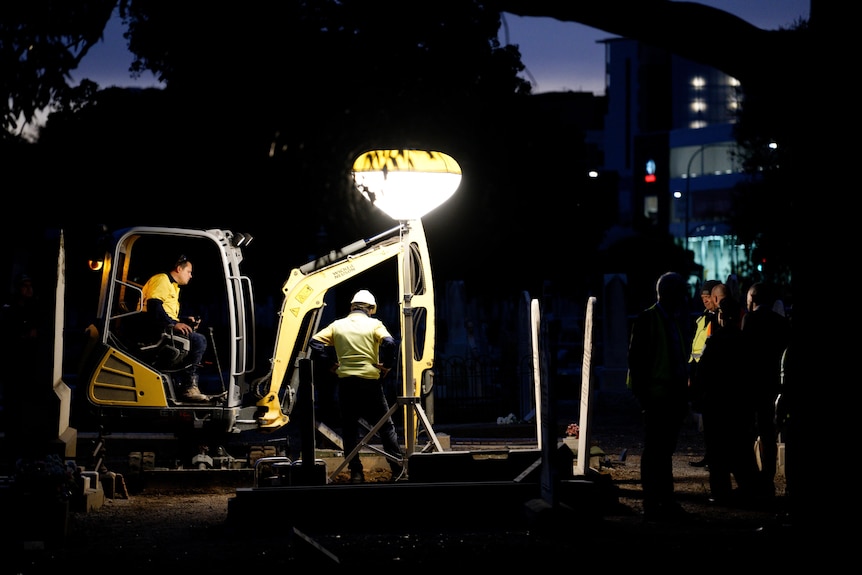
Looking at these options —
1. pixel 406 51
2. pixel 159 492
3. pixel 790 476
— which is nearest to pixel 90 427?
pixel 159 492

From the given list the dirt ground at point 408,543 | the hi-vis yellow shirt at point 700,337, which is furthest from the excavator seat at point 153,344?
the hi-vis yellow shirt at point 700,337

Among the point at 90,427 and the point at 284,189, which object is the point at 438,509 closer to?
the point at 284,189

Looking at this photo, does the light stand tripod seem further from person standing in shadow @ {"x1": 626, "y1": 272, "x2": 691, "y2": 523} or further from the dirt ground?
person standing in shadow @ {"x1": 626, "y1": 272, "x2": 691, "y2": 523}

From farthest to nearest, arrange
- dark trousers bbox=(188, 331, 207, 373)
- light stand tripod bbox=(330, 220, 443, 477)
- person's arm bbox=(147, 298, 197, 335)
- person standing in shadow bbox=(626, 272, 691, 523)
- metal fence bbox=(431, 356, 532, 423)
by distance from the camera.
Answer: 1. metal fence bbox=(431, 356, 532, 423)
2. dark trousers bbox=(188, 331, 207, 373)
3. person's arm bbox=(147, 298, 197, 335)
4. light stand tripod bbox=(330, 220, 443, 477)
5. person standing in shadow bbox=(626, 272, 691, 523)

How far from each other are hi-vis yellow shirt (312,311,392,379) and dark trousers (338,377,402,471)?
10 cm

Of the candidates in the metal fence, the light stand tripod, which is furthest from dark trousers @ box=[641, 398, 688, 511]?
the metal fence

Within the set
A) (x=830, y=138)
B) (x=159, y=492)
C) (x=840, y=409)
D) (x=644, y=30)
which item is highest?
(x=644, y=30)

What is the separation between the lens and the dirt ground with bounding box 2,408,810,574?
340 inches

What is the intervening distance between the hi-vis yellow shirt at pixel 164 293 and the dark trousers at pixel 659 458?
587 cm

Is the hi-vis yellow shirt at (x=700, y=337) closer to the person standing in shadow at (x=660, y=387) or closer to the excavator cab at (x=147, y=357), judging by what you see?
the person standing in shadow at (x=660, y=387)

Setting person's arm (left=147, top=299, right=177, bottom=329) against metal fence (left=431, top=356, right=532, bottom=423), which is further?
metal fence (left=431, top=356, right=532, bottom=423)

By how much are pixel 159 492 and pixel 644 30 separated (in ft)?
26.2

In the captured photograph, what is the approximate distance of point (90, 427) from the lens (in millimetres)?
17703

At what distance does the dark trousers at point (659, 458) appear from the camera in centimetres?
1052
